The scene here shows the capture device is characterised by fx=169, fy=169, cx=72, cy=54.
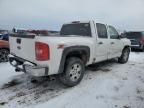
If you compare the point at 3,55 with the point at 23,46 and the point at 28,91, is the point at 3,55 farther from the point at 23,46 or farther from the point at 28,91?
the point at 23,46

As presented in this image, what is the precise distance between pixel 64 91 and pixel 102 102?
114cm

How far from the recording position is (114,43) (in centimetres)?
666

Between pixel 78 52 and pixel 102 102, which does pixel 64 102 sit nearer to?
pixel 102 102

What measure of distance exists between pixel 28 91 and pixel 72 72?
1303 mm

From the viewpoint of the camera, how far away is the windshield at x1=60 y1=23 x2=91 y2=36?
18.1ft

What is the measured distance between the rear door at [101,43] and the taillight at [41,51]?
2.18 meters

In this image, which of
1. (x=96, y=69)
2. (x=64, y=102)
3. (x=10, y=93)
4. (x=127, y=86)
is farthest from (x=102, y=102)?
(x=96, y=69)

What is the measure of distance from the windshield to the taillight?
79.4 inches

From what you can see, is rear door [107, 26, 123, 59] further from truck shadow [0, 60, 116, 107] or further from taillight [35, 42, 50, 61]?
taillight [35, 42, 50, 61]

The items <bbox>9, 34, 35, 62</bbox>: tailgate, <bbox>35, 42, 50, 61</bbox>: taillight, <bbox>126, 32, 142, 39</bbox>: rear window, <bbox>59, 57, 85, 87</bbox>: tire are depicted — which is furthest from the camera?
Result: <bbox>126, 32, 142, 39</bbox>: rear window

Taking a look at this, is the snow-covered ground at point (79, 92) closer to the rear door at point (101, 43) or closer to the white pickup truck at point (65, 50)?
the white pickup truck at point (65, 50)

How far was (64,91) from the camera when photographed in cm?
457

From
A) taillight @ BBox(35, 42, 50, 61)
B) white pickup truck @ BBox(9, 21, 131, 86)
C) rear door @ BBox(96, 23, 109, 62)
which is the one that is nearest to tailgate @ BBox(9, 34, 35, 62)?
white pickup truck @ BBox(9, 21, 131, 86)

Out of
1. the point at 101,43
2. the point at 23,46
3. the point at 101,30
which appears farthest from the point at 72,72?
the point at 101,30
